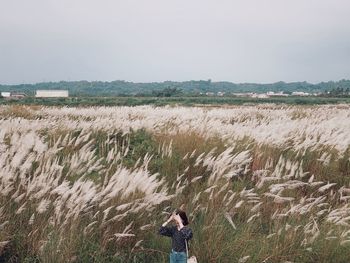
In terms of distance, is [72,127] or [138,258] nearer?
[138,258]

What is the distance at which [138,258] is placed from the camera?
3441 mm

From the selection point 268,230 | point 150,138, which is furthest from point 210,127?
point 268,230

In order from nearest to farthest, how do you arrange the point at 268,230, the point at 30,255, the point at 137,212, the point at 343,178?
the point at 30,255 < the point at 137,212 < the point at 268,230 < the point at 343,178

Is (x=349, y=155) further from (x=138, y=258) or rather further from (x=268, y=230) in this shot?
(x=138, y=258)

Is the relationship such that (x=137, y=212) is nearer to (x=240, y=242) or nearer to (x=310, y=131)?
(x=240, y=242)

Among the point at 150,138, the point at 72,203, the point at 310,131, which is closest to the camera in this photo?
the point at 72,203

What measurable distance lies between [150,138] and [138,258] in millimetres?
4309

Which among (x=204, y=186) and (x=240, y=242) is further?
(x=204, y=186)

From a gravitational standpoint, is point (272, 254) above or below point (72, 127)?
below

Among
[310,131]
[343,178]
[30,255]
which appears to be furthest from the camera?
[310,131]

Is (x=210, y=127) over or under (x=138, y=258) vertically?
over

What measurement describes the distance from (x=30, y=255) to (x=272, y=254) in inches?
76.4

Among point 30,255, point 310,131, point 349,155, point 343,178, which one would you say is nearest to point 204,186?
point 30,255

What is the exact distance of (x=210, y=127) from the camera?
855 centimetres
